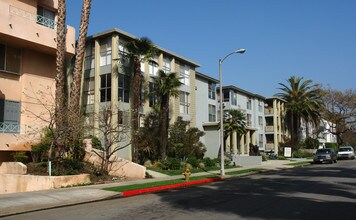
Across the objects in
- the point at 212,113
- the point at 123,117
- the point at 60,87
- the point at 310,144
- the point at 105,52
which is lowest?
the point at 310,144

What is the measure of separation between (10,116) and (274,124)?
4883 cm

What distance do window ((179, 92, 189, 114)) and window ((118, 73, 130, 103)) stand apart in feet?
26.4

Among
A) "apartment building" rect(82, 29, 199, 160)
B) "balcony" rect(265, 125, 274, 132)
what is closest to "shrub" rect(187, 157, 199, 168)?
"apartment building" rect(82, 29, 199, 160)

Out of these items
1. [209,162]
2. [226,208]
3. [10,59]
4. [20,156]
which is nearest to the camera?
[226,208]

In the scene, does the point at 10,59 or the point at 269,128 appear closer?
the point at 10,59

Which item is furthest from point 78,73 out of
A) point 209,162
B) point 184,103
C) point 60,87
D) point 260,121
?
point 260,121

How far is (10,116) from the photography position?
2317 cm

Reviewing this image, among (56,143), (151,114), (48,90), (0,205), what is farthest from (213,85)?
(0,205)

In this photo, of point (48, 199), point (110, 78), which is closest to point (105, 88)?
point (110, 78)

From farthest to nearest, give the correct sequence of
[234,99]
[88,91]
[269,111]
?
[269,111] → [234,99] → [88,91]

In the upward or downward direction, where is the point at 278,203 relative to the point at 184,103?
downward

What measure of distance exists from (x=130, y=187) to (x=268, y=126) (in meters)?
51.7

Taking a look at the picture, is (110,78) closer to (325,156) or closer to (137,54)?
(137,54)

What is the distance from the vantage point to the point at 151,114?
1281 inches
